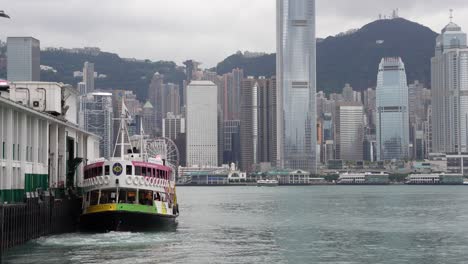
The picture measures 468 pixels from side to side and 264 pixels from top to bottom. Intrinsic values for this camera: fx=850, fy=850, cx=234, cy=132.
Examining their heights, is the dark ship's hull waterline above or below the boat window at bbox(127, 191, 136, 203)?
below

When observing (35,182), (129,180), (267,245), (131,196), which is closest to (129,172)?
(129,180)

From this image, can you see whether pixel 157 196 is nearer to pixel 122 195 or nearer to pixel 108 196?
pixel 122 195

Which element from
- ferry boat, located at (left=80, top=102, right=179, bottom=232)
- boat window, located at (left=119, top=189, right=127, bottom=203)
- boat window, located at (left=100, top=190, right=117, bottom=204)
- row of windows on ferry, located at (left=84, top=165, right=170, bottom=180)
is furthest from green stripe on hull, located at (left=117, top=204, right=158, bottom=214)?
row of windows on ferry, located at (left=84, top=165, right=170, bottom=180)

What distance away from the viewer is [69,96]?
71938mm

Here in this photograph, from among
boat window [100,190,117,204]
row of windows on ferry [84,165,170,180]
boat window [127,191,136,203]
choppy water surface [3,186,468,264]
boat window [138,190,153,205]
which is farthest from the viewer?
boat window [138,190,153,205]

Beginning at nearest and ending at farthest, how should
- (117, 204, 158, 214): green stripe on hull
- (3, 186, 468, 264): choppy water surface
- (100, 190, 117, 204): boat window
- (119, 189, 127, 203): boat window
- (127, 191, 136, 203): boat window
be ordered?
(3, 186, 468, 264): choppy water surface, (117, 204, 158, 214): green stripe on hull, (119, 189, 127, 203): boat window, (100, 190, 117, 204): boat window, (127, 191, 136, 203): boat window

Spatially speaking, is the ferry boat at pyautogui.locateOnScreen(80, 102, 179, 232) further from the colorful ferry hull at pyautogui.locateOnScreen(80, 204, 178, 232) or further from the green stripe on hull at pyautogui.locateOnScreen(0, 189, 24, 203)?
the green stripe on hull at pyautogui.locateOnScreen(0, 189, 24, 203)

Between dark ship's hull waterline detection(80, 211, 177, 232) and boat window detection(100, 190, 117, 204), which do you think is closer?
dark ship's hull waterline detection(80, 211, 177, 232)

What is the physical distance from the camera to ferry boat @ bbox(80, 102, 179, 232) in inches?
2370

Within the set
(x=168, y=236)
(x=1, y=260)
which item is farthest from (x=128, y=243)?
(x=1, y=260)

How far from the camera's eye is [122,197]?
2409 inches

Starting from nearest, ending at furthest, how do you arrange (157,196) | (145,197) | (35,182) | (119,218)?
(35,182) < (119,218) < (145,197) < (157,196)

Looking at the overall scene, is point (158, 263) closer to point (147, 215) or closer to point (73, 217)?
point (147, 215)

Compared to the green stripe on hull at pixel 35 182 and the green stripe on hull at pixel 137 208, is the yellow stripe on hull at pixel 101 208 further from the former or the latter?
the green stripe on hull at pixel 35 182
